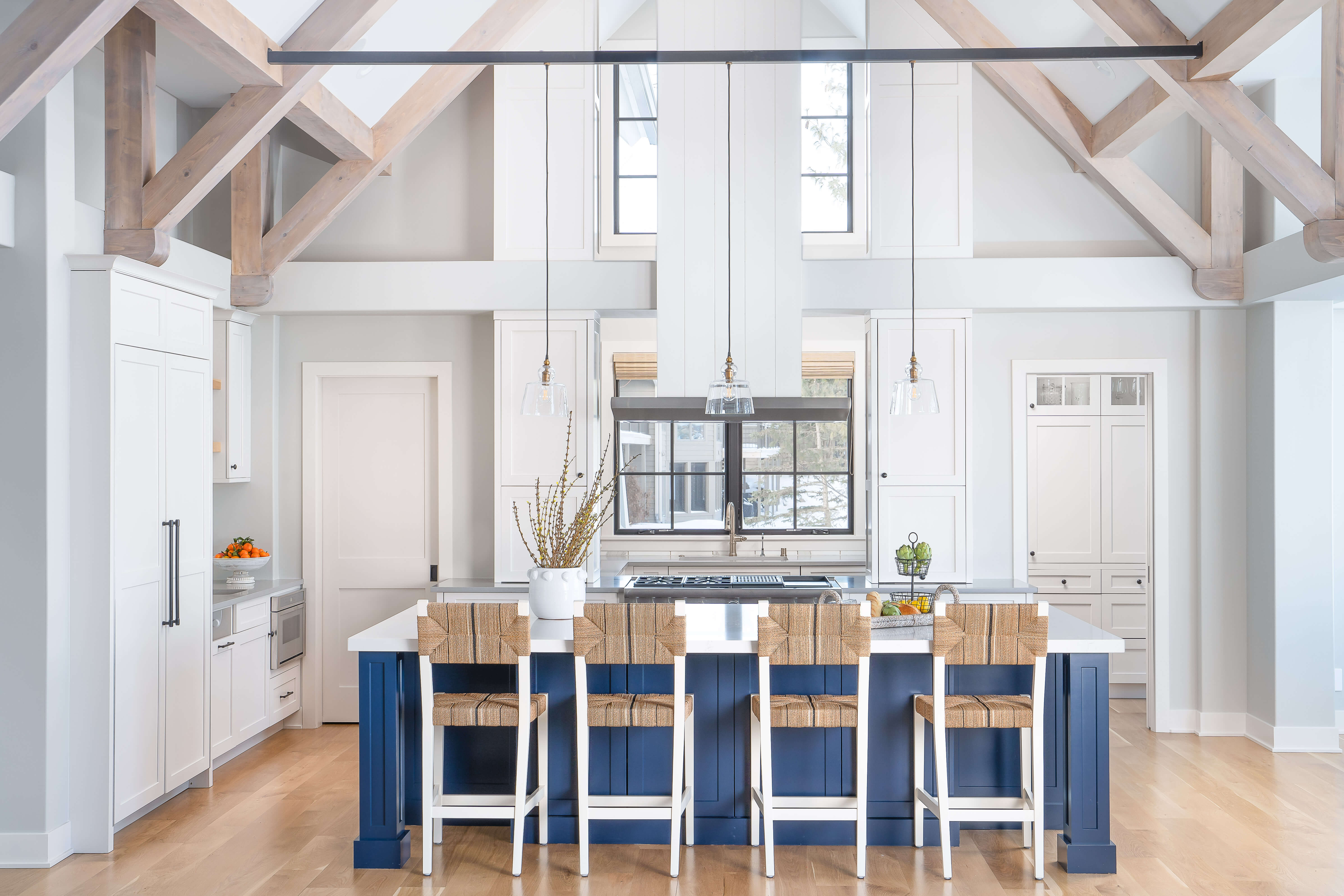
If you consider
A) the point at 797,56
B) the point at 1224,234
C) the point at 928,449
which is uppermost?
the point at 797,56

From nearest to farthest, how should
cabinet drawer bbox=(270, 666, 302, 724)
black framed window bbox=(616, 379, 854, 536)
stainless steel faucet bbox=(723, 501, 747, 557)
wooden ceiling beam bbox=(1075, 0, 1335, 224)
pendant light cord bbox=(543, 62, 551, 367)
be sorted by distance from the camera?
wooden ceiling beam bbox=(1075, 0, 1335, 224), cabinet drawer bbox=(270, 666, 302, 724), pendant light cord bbox=(543, 62, 551, 367), stainless steel faucet bbox=(723, 501, 747, 557), black framed window bbox=(616, 379, 854, 536)

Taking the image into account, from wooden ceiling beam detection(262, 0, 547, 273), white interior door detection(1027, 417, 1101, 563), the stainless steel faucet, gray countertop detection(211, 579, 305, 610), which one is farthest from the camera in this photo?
the stainless steel faucet

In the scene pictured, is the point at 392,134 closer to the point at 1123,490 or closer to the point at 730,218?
the point at 730,218

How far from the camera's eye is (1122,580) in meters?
6.26

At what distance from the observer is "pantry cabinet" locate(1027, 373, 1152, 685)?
6250 mm

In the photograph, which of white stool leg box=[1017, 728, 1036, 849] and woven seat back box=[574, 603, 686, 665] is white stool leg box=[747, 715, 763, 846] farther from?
white stool leg box=[1017, 728, 1036, 849]

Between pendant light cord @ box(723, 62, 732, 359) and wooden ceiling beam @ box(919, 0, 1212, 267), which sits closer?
wooden ceiling beam @ box(919, 0, 1212, 267)

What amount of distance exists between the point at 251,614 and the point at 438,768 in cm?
194

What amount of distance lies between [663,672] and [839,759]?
0.79 meters

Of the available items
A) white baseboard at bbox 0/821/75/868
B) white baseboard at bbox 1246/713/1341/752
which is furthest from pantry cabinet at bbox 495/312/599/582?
white baseboard at bbox 1246/713/1341/752

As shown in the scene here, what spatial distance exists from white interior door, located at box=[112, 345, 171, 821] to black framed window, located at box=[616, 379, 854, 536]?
143 inches

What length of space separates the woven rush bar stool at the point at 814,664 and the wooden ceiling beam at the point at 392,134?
11.3 feet

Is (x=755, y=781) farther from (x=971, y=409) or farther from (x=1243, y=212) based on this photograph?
(x=1243, y=212)

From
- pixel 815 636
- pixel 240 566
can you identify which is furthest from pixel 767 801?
pixel 240 566
